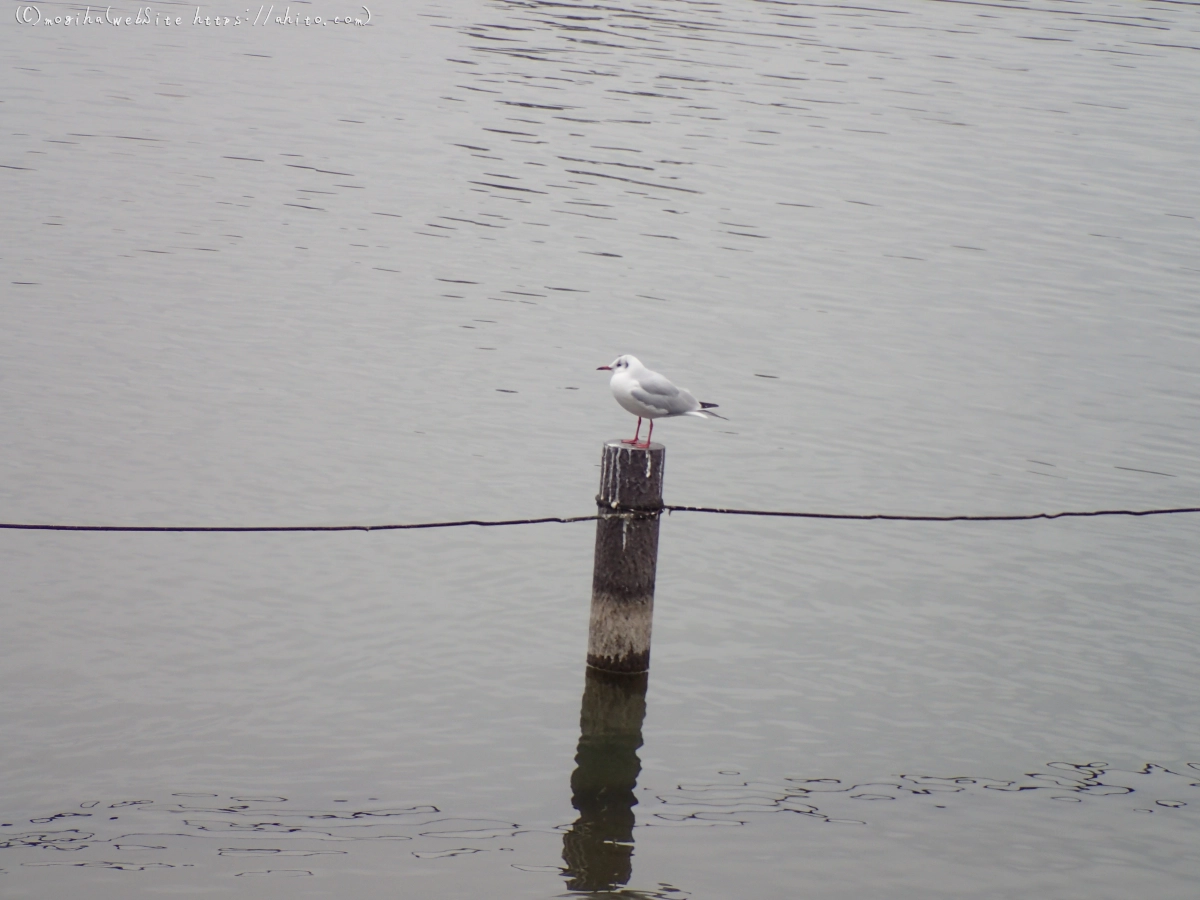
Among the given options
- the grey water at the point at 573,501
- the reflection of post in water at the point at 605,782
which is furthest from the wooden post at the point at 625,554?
the grey water at the point at 573,501

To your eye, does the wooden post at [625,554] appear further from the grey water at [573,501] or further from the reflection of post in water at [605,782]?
the grey water at [573,501]

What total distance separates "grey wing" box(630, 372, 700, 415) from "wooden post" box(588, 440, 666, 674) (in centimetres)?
70

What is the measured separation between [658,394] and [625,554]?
1.11 metres

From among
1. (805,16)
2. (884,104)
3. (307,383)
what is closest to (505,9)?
(805,16)

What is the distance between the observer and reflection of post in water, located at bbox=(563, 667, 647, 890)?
650cm

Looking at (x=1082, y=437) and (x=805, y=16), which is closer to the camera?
(x=1082, y=437)

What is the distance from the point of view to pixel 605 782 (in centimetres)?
733

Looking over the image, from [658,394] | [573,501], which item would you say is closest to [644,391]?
[658,394]

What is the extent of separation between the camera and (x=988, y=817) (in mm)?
7176

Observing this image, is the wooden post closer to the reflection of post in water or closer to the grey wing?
the reflection of post in water

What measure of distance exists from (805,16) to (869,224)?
2375 cm

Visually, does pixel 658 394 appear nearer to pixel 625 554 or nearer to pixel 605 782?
pixel 625 554

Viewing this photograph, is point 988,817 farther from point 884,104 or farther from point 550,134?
point 884,104

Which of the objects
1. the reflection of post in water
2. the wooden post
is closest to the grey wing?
the wooden post
